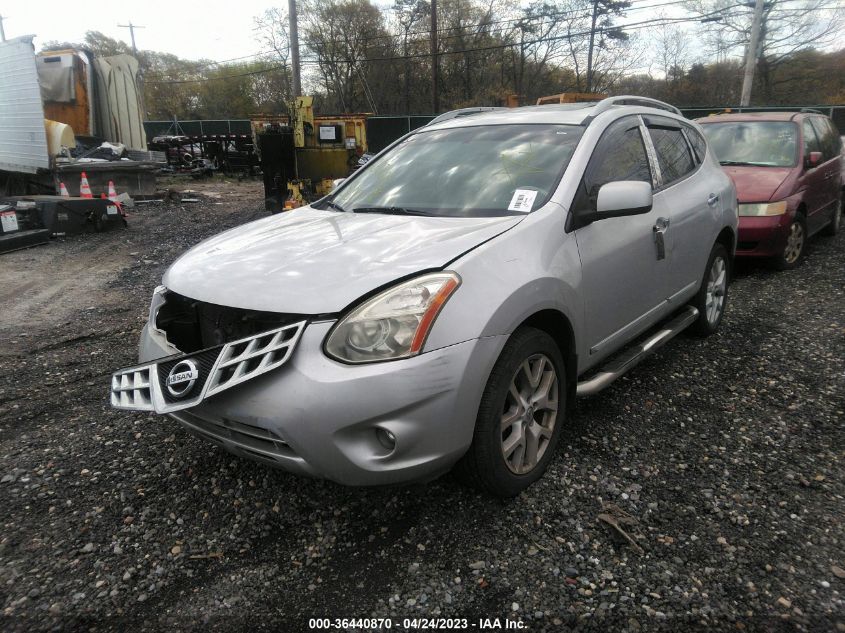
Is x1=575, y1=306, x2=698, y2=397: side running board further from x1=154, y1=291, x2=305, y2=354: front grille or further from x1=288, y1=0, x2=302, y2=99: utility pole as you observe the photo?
x1=288, y1=0, x2=302, y2=99: utility pole

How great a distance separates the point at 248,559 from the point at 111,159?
13953mm

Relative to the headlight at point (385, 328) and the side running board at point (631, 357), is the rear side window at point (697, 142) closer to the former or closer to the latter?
the side running board at point (631, 357)

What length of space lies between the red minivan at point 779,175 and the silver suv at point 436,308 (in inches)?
126

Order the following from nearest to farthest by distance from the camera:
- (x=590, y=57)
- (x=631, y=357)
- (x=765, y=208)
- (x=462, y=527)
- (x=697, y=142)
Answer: (x=462, y=527) < (x=631, y=357) < (x=697, y=142) < (x=765, y=208) < (x=590, y=57)

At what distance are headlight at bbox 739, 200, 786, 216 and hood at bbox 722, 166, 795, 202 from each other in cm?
5

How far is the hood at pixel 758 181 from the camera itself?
6.27 meters

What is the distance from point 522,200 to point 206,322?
1.54 metres

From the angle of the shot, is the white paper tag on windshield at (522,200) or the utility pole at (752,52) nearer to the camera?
the white paper tag on windshield at (522,200)

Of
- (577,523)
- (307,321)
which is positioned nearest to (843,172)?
(577,523)

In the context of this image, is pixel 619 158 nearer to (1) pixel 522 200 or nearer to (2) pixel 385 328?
(1) pixel 522 200

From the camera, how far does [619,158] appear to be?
3338 mm

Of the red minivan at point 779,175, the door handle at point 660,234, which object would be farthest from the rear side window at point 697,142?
the red minivan at point 779,175

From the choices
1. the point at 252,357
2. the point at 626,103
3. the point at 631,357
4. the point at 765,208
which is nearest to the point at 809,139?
the point at 765,208

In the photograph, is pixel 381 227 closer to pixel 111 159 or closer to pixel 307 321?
pixel 307 321
